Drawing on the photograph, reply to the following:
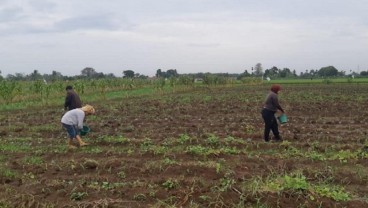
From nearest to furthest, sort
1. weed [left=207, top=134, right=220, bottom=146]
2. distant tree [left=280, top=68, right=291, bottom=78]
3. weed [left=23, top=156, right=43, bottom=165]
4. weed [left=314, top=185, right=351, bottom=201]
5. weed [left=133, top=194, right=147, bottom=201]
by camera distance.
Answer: weed [left=314, top=185, right=351, bottom=201], weed [left=133, top=194, right=147, bottom=201], weed [left=23, top=156, right=43, bottom=165], weed [left=207, top=134, right=220, bottom=146], distant tree [left=280, top=68, right=291, bottom=78]

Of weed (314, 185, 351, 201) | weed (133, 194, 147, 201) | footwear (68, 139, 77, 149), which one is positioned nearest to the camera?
weed (314, 185, 351, 201)

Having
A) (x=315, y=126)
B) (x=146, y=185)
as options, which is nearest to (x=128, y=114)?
(x=315, y=126)

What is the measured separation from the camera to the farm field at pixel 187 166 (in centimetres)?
606

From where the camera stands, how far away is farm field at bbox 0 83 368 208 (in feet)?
19.9

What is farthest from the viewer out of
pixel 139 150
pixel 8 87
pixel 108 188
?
pixel 8 87

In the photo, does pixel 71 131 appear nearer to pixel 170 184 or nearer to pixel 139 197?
pixel 170 184

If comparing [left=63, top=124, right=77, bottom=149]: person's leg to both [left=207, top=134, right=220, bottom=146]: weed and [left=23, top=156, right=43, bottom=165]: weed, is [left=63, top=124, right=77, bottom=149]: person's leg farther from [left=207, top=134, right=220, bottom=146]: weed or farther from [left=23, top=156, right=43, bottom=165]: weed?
[left=207, top=134, right=220, bottom=146]: weed

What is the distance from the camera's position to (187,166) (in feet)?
25.6

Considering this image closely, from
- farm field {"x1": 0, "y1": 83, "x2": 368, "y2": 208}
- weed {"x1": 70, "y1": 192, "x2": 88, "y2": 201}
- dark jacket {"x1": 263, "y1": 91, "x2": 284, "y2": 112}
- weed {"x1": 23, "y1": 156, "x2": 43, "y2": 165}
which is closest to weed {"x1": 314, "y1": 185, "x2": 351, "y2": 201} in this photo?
farm field {"x1": 0, "y1": 83, "x2": 368, "y2": 208}

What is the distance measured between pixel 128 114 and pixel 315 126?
7990 millimetres

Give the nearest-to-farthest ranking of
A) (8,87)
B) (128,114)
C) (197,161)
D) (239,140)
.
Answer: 1. (197,161)
2. (239,140)
3. (128,114)
4. (8,87)

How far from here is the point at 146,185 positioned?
675 cm

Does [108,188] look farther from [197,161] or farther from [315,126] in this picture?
[315,126]

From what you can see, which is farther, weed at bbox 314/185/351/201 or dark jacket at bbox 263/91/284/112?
dark jacket at bbox 263/91/284/112
